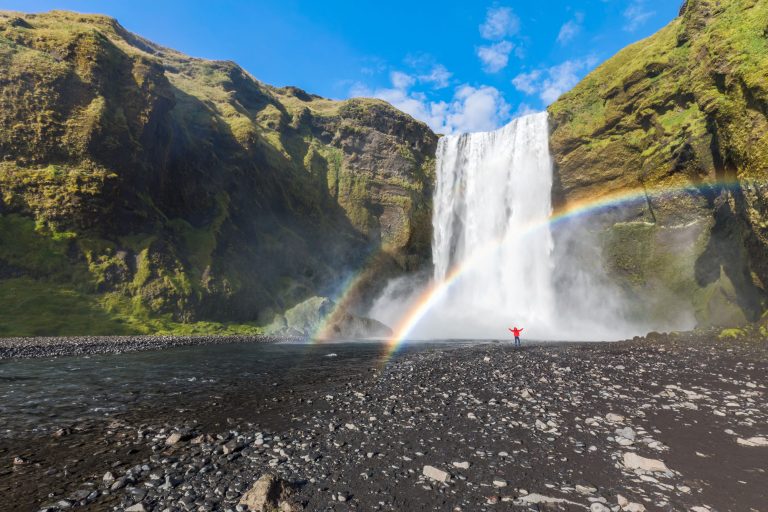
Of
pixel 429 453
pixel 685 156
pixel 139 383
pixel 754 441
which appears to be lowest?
pixel 139 383

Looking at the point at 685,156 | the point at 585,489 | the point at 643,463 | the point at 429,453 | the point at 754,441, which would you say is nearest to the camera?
the point at 585,489

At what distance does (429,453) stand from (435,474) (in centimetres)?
97

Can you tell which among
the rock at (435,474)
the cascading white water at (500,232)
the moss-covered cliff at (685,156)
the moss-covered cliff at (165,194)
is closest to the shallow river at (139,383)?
the rock at (435,474)

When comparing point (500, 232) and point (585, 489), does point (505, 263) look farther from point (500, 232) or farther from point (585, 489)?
point (585, 489)

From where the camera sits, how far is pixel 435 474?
6.32m

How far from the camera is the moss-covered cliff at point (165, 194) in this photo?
135ft

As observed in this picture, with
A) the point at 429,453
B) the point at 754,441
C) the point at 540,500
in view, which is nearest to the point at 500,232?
the point at 754,441

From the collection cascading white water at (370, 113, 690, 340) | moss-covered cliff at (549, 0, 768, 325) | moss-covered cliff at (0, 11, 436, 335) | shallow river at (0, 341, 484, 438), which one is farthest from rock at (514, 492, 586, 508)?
moss-covered cliff at (0, 11, 436, 335)

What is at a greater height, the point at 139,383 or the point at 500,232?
the point at 500,232

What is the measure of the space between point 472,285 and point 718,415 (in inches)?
2046

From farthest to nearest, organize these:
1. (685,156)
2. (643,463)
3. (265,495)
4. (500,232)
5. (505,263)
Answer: (500,232), (505,263), (685,156), (643,463), (265,495)

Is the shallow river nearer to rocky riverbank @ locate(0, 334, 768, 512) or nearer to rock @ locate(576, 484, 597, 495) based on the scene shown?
rocky riverbank @ locate(0, 334, 768, 512)

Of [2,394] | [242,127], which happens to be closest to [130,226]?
[242,127]

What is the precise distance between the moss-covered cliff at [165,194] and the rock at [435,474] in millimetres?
43663
